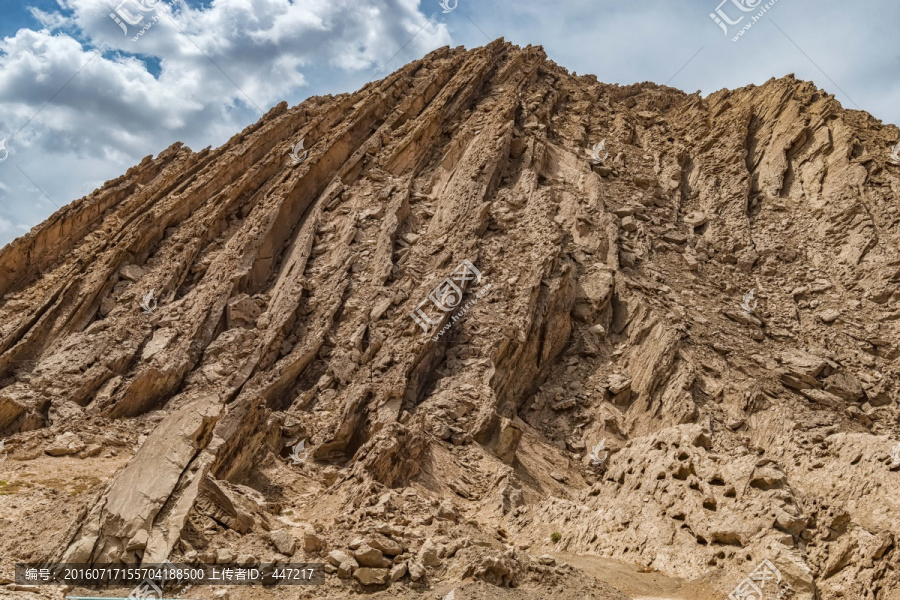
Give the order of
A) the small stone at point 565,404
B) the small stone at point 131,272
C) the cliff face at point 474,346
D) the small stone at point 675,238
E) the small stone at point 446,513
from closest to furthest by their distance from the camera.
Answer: the cliff face at point 474,346 → the small stone at point 446,513 → the small stone at point 565,404 → the small stone at point 131,272 → the small stone at point 675,238

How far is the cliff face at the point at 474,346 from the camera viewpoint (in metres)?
8.42

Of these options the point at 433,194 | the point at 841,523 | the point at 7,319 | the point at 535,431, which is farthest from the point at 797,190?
the point at 7,319

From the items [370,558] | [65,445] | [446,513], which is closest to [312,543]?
[370,558]

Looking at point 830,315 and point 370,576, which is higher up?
point 830,315

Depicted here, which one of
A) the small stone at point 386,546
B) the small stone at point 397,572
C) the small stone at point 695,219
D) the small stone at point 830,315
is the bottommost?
the small stone at point 397,572

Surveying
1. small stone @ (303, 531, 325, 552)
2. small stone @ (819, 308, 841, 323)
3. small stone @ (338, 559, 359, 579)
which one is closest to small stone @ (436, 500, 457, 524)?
small stone @ (303, 531, 325, 552)

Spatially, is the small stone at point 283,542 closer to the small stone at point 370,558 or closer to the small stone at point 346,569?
the small stone at point 346,569

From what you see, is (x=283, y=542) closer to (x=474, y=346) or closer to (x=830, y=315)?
(x=474, y=346)

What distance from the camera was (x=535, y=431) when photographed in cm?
1627

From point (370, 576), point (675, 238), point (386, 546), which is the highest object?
point (675, 238)

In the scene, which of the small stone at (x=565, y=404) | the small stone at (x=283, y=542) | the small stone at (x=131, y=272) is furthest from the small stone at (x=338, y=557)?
the small stone at (x=131, y=272)

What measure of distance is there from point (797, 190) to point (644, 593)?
22003mm

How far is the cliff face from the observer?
27.6 feet

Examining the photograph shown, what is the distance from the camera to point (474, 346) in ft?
54.5
